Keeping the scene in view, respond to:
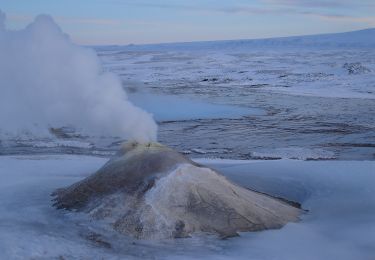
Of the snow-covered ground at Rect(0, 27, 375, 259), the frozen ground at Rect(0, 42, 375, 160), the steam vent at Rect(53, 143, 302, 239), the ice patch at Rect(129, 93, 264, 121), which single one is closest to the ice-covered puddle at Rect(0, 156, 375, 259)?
the snow-covered ground at Rect(0, 27, 375, 259)

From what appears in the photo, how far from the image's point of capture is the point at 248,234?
17.1 ft

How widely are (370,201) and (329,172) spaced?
120 cm

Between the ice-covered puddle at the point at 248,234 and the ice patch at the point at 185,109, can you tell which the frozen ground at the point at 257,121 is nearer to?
the ice patch at the point at 185,109

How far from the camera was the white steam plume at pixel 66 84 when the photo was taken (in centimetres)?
692

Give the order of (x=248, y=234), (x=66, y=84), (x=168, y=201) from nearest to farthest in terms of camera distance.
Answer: (x=248, y=234) < (x=168, y=201) < (x=66, y=84)

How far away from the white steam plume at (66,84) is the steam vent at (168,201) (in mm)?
796

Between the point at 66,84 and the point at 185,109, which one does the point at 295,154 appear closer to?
the point at 66,84

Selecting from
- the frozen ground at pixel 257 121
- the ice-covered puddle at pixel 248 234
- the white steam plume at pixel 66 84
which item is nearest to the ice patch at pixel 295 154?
the frozen ground at pixel 257 121

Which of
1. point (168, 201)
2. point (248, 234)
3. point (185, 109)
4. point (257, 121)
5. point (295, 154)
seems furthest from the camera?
point (185, 109)

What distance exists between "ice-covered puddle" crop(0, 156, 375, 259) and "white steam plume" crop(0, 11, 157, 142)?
36.7 inches

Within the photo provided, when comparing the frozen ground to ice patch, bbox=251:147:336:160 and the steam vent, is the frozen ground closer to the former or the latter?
ice patch, bbox=251:147:336:160

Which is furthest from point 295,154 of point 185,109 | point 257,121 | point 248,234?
point 185,109

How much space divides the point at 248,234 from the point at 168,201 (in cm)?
83

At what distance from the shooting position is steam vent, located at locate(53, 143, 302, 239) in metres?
5.27
